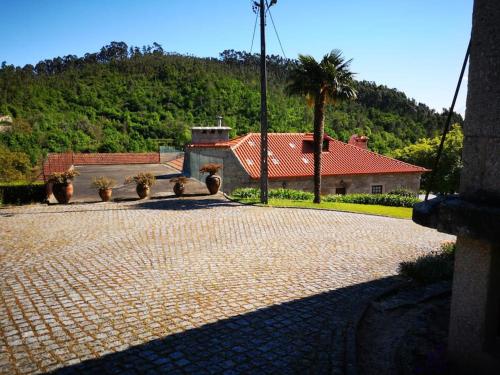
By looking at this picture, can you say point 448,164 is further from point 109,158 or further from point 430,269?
point 109,158

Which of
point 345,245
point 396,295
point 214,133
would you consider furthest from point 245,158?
point 396,295

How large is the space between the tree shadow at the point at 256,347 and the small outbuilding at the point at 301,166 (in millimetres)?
18254

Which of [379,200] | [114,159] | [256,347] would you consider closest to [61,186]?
[256,347]

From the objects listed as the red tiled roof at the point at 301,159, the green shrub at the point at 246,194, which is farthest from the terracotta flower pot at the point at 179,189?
the red tiled roof at the point at 301,159

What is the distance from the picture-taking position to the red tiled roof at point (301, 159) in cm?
2697

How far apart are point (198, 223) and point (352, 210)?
826 centimetres

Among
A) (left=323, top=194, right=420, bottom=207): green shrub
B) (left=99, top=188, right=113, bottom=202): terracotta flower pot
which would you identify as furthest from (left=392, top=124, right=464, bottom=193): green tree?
(left=99, top=188, right=113, bottom=202): terracotta flower pot

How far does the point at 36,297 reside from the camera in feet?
22.6

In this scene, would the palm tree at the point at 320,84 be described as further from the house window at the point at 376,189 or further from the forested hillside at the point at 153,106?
the forested hillside at the point at 153,106

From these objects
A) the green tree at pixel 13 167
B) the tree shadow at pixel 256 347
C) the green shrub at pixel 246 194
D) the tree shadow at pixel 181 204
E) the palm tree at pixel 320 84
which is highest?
the palm tree at pixel 320 84

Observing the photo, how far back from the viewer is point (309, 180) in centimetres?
2755

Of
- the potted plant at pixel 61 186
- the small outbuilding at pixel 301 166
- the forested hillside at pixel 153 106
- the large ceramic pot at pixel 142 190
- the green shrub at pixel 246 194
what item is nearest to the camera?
the potted plant at pixel 61 186

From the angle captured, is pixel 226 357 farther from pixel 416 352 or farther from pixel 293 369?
pixel 416 352

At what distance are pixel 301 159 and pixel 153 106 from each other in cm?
4385
